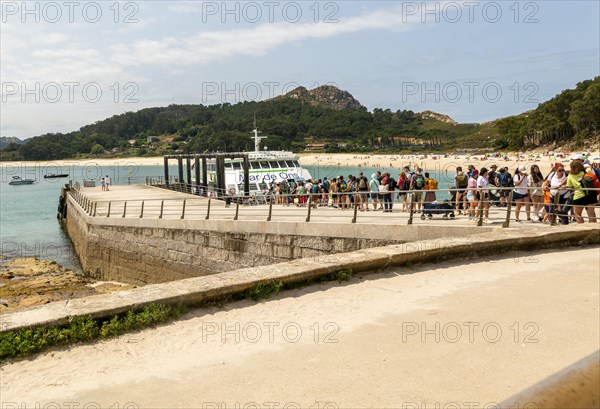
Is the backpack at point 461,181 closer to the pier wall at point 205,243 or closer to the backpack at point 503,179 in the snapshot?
the backpack at point 503,179

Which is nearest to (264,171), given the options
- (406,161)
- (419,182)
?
(419,182)

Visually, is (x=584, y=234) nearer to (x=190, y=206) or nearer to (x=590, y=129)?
(x=190, y=206)

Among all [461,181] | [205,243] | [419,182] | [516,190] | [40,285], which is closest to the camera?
[516,190]

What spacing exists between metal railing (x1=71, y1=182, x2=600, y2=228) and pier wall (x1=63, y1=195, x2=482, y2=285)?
0.48 metres

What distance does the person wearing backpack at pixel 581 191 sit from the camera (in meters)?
11.3

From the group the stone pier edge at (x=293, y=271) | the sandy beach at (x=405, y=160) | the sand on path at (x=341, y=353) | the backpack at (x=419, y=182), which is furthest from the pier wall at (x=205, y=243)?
the sandy beach at (x=405, y=160)

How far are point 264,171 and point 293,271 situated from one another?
2441cm

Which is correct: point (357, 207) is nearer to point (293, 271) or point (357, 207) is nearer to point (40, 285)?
point (293, 271)

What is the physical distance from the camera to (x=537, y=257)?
880cm

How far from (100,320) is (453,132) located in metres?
187

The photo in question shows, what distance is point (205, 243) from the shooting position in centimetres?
Result: 1717

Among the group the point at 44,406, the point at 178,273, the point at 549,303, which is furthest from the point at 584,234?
the point at 178,273

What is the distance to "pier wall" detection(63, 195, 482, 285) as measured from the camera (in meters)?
12.8

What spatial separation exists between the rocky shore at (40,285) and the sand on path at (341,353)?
1199 centimetres
